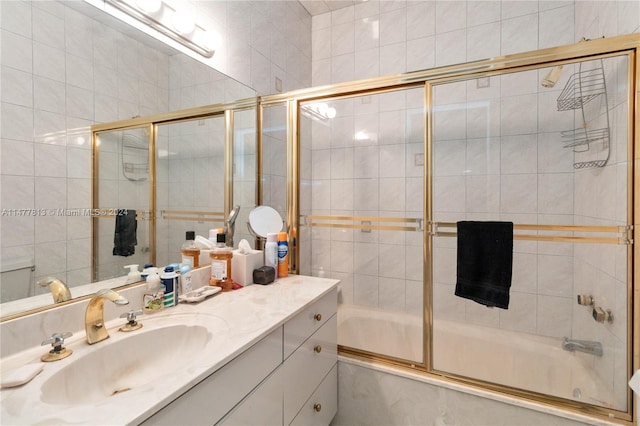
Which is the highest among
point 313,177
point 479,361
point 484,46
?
point 484,46

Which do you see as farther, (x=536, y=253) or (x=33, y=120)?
(x=536, y=253)

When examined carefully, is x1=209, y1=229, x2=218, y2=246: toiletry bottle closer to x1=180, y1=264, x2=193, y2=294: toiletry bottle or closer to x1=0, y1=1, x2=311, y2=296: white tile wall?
x1=180, y1=264, x2=193, y2=294: toiletry bottle

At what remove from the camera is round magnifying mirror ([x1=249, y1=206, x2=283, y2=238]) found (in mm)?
1585

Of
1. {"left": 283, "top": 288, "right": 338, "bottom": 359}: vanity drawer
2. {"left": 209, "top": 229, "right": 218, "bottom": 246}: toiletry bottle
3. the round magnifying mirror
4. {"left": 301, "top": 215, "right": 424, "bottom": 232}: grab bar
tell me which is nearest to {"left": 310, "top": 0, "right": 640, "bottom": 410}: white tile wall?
{"left": 301, "top": 215, "right": 424, "bottom": 232}: grab bar

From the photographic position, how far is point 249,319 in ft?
3.27

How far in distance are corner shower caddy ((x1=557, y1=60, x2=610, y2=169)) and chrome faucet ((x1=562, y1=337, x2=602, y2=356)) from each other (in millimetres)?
868

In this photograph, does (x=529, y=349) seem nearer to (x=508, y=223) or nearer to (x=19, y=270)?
(x=508, y=223)

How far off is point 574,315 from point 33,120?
2.46 meters

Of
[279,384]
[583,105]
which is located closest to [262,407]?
[279,384]

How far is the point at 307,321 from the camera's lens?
1.21 meters

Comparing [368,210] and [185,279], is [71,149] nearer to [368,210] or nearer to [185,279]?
[185,279]

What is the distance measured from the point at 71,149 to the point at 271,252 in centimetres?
90

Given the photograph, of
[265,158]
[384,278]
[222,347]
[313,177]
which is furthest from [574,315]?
[265,158]

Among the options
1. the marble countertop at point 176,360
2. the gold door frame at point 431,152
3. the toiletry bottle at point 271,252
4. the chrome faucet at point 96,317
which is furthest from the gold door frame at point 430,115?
the marble countertop at point 176,360
